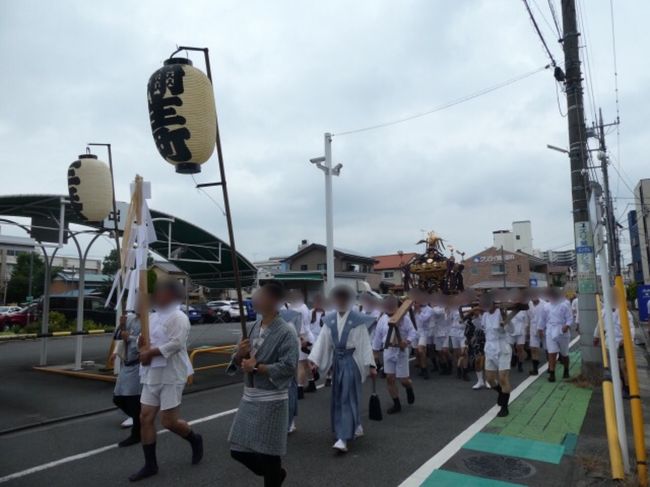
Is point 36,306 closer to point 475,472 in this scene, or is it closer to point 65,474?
point 65,474

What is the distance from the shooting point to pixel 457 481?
15.2 ft

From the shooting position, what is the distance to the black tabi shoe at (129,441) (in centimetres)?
578

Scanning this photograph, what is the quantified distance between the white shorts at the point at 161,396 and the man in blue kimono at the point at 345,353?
1.81 metres

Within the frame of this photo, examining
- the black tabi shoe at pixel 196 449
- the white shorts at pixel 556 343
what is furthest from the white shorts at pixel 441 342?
the black tabi shoe at pixel 196 449

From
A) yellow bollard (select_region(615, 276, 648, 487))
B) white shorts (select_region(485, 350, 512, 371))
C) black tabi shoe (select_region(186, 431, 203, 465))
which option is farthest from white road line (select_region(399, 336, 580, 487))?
black tabi shoe (select_region(186, 431, 203, 465))

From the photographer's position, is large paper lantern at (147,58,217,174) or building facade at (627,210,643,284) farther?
building facade at (627,210,643,284)

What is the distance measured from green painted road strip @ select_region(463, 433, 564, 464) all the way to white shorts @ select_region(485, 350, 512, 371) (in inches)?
51.7

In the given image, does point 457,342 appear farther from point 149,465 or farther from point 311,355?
point 149,465

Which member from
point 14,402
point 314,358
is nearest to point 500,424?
point 314,358

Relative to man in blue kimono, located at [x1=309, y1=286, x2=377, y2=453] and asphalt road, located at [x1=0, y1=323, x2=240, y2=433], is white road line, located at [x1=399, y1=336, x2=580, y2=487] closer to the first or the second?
man in blue kimono, located at [x1=309, y1=286, x2=377, y2=453]

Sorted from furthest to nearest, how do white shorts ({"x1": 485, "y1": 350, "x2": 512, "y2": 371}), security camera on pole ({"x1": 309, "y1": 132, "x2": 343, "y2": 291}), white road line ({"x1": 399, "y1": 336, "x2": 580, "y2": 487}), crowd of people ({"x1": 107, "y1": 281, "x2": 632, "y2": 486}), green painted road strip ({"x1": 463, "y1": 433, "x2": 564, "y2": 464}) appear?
security camera on pole ({"x1": 309, "y1": 132, "x2": 343, "y2": 291})
white shorts ({"x1": 485, "y1": 350, "x2": 512, "y2": 371})
green painted road strip ({"x1": 463, "y1": 433, "x2": 564, "y2": 464})
white road line ({"x1": 399, "y1": 336, "x2": 580, "y2": 487})
crowd of people ({"x1": 107, "y1": 281, "x2": 632, "y2": 486})

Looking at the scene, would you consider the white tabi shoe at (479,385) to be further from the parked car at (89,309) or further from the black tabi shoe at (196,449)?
the parked car at (89,309)

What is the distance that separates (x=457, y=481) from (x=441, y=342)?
22.4ft

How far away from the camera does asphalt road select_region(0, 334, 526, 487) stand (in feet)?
15.6
